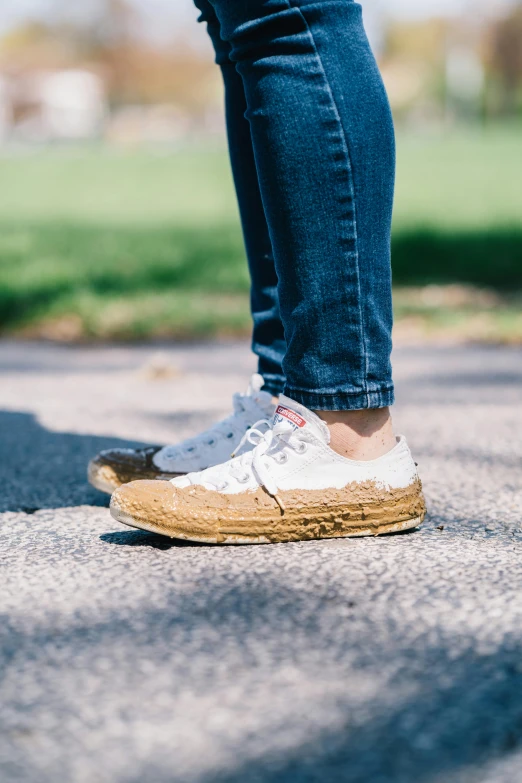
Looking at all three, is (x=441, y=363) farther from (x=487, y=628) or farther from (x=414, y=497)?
(x=487, y=628)

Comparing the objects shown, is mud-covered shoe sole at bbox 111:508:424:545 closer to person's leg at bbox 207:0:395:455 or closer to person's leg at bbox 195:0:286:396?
person's leg at bbox 207:0:395:455

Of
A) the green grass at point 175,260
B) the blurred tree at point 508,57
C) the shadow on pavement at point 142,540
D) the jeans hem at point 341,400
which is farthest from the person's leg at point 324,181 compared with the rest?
the blurred tree at point 508,57

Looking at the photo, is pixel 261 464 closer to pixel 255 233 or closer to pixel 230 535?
pixel 230 535

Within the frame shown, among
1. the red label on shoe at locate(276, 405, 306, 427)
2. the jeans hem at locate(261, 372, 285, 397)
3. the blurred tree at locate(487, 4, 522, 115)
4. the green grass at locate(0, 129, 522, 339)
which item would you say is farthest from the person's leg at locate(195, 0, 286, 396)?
the blurred tree at locate(487, 4, 522, 115)

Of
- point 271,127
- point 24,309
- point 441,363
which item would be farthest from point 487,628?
point 24,309

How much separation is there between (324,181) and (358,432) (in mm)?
300

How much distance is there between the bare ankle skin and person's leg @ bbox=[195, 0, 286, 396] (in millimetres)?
274

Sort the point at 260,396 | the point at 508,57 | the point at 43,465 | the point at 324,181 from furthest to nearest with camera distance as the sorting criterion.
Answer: the point at 508,57, the point at 43,465, the point at 260,396, the point at 324,181

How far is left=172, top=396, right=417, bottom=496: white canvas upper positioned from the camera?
108 centimetres

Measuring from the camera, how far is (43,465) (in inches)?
62.2

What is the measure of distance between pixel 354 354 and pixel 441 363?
1.75 metres

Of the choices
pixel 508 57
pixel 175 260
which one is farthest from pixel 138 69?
pixel 175 260

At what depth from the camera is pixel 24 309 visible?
375 cm

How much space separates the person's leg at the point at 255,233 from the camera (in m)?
1.37
